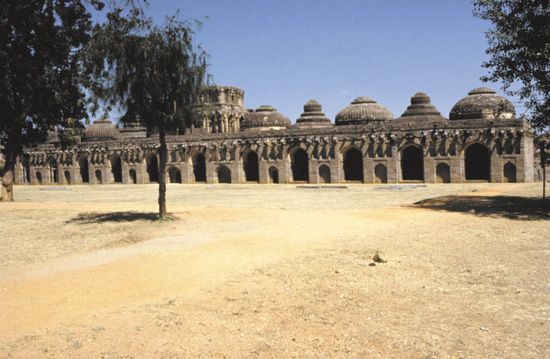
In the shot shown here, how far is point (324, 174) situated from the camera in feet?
138

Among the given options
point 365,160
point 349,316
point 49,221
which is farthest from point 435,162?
point 349,316

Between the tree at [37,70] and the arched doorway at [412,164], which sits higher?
the tree at [37,70]

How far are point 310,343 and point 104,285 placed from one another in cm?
418

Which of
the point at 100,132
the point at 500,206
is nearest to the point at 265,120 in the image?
the point at 100,132

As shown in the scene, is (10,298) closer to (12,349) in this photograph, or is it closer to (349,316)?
(12,349)

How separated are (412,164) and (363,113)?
675 centimetres

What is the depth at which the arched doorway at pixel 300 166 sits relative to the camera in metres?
44.7

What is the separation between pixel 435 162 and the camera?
3741 centimetres

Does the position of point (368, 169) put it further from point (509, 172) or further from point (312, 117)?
point (312, 117)

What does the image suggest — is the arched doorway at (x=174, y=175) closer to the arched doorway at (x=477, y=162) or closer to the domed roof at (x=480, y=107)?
the domed roof at (x=480, y=107)

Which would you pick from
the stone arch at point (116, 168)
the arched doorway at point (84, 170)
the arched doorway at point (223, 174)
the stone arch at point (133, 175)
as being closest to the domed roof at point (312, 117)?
the arched doorway at point (223, 174)

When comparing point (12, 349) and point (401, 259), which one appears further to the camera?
point (401, 259)

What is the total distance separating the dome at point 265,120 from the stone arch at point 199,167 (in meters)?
5.37

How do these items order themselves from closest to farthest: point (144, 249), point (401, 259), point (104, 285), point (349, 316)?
1. point (349, 316)
2. point (104, 285)
3. point (401, 259)
4. point (144, 249)
